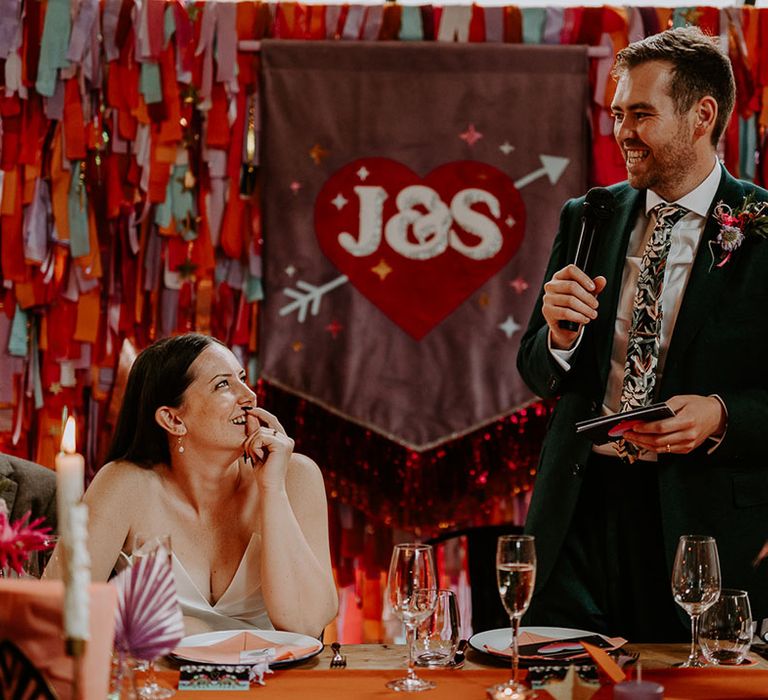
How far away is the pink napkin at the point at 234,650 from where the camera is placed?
5.29 feet

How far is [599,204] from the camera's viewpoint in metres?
2.05

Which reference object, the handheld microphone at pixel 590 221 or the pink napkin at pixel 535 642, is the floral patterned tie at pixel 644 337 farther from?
the pink napkin at pixel 535 642

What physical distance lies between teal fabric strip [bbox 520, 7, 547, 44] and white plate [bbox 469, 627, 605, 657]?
207 centimetres

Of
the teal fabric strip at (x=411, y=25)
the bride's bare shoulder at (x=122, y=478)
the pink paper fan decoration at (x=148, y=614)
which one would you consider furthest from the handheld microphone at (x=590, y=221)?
the teal fabric strip at (x=411, y=25)

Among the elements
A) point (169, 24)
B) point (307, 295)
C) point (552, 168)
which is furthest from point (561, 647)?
point (169, 24)

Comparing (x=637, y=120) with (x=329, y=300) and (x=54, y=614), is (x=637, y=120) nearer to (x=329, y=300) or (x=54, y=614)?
(x=329, y=300)

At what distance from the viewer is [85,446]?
325cm

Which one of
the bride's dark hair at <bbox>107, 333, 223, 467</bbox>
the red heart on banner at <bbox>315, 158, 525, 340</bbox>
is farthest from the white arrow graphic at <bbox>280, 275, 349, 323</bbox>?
the bride's dark hair at <bbox>107, 333, 223, 467</bbox>

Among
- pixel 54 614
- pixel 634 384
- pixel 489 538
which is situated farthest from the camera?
pixel 489 538

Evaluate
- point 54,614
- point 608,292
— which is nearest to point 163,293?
point 608,292

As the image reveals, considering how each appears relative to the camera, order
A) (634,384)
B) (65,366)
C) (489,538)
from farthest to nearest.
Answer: (65,366), (489,538), (634,384)

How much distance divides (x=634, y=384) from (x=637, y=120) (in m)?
0.55

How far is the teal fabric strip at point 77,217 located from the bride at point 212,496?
1058mm

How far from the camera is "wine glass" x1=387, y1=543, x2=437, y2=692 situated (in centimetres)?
156
